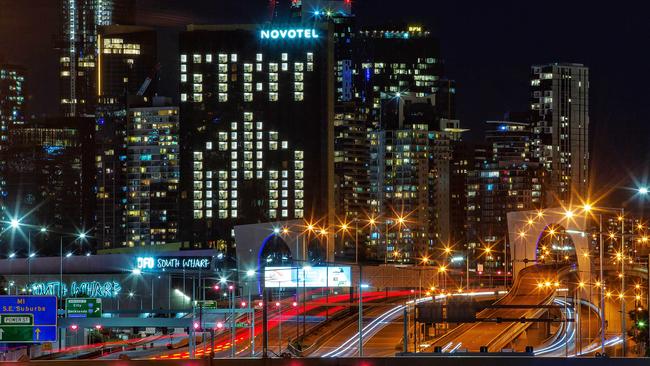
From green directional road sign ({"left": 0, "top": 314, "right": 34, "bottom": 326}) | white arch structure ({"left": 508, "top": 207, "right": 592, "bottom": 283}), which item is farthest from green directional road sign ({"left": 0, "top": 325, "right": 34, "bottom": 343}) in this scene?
white arch structure ({"left": 508, "top": 207, "right": 592, "bottom": 283})

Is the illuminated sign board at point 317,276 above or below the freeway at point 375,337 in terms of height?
above

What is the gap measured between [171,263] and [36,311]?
87.6 m

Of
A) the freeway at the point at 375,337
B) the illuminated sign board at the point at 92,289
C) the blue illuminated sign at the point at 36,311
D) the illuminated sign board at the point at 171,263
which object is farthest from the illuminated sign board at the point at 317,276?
the blue illuminated sign at the point at 36,311

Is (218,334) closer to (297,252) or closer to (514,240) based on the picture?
(297,252)

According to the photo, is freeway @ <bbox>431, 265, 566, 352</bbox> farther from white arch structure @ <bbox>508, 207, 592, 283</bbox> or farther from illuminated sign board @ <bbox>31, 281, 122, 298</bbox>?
illuminated sign board @ <bbox>31, 281, 122, 298</bbox>

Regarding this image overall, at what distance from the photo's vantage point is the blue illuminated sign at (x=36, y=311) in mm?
60625

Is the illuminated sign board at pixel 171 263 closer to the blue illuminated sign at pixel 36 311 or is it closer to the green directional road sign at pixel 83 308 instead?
the green directional road sign at pixel 83 308

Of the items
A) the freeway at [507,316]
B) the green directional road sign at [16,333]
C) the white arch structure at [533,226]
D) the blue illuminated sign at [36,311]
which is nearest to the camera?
the green directional road sign at [16,333]

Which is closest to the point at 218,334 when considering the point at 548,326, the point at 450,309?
the point at 548,326

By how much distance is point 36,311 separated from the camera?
61406 mm

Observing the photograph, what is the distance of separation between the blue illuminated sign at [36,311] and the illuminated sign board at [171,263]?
8668cm

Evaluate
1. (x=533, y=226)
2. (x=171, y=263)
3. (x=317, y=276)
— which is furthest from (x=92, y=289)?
(x=533, y=226)

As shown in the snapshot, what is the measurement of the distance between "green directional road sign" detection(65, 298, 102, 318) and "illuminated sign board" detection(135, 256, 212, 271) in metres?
55.7

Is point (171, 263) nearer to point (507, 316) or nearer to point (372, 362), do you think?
point (507, 316)
